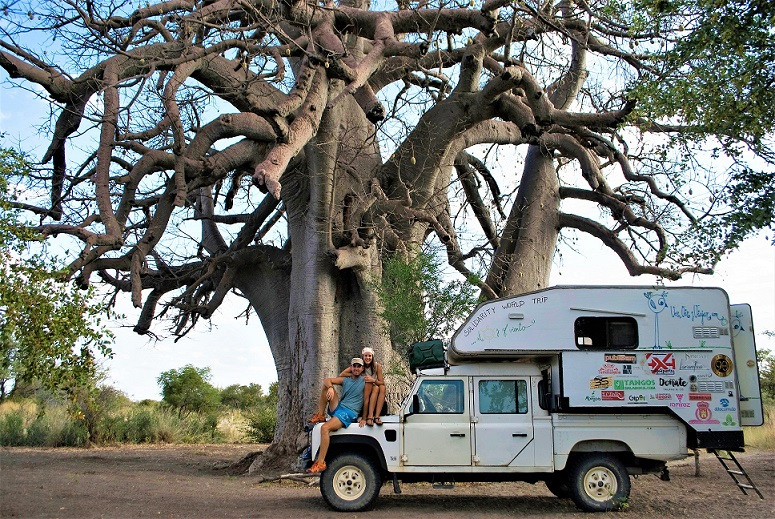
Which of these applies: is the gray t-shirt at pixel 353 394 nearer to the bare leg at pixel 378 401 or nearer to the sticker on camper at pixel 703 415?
the bare leg at pixel 378 401

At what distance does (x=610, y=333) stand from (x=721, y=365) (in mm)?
1270

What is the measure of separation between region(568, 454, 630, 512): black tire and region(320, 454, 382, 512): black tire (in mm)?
2235

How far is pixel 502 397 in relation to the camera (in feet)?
29.7

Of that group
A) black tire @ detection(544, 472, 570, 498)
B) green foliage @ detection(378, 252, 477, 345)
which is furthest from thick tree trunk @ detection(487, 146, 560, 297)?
black tire @ detection(544, 472, 570, 498)

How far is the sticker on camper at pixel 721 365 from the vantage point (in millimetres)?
8836

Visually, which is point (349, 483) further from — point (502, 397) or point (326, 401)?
point (502, 397)

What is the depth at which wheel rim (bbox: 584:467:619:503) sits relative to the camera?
347 inches

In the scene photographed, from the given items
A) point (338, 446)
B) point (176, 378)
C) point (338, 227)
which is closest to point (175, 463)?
point (338, 227)

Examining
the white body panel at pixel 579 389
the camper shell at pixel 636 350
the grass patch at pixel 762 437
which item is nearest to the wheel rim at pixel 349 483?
the white body panel at pixel 579 389

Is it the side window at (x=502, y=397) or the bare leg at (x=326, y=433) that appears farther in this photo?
the side window at (x=502, y=397)

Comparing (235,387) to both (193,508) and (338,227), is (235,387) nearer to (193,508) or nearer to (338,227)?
(338,227)

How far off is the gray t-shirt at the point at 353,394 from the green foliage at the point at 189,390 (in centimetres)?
1949

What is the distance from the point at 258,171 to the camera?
30.3 ft

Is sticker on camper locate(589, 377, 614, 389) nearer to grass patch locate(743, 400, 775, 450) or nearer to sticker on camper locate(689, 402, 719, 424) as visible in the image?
sticker on camper locate(689, 402, 719, 424)
